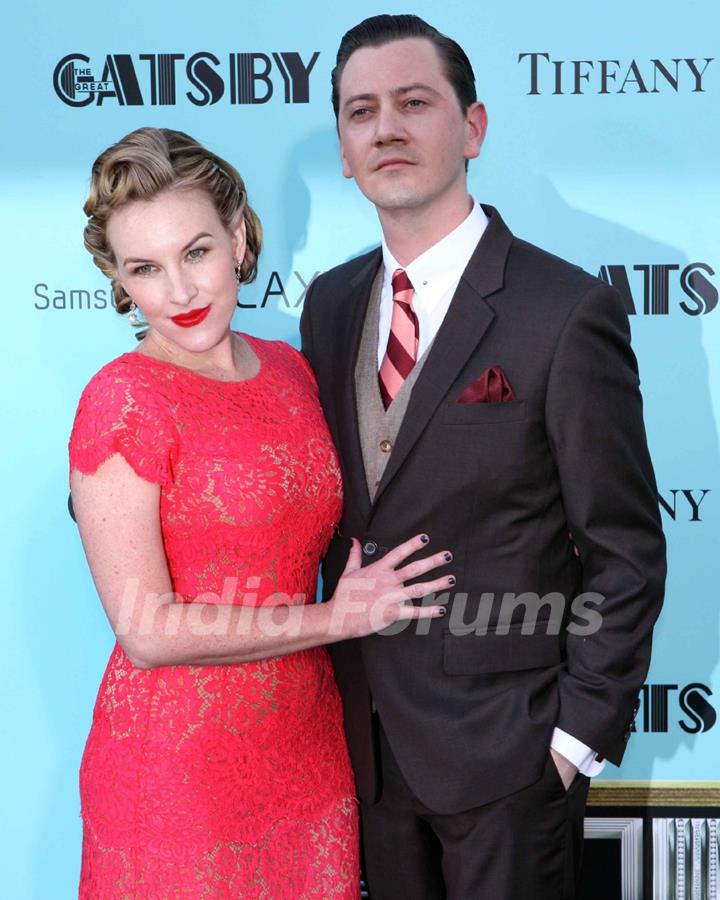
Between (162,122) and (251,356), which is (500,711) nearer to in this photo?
(251,356)

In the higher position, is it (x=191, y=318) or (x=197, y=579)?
(x=191, y=318)

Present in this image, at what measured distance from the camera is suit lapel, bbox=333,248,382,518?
2.06m

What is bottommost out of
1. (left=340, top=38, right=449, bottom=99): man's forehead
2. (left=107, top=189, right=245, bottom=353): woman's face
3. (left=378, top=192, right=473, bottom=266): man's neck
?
(left=107, top=189, right=245, bottom=353): woman's face

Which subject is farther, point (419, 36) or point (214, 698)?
point (419, 36)

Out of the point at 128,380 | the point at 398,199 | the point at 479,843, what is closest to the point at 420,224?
the point at 398,199

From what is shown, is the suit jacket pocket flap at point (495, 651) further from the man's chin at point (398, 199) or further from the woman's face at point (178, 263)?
the man's chin at point (398, 199)

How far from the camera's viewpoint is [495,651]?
201cm

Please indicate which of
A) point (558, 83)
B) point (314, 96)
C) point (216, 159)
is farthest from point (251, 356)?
point (558, 83)

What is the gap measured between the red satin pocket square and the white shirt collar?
9.2 inches

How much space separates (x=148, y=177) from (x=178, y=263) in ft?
0.48

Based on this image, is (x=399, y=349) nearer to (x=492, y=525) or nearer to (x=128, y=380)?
(x=492, y=525)

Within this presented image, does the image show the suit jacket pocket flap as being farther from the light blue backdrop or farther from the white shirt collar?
the light blue backdrop

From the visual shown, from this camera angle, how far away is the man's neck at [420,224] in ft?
7.01

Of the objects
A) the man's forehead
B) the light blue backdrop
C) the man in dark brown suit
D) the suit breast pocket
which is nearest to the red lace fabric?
the man in dark brown suit
